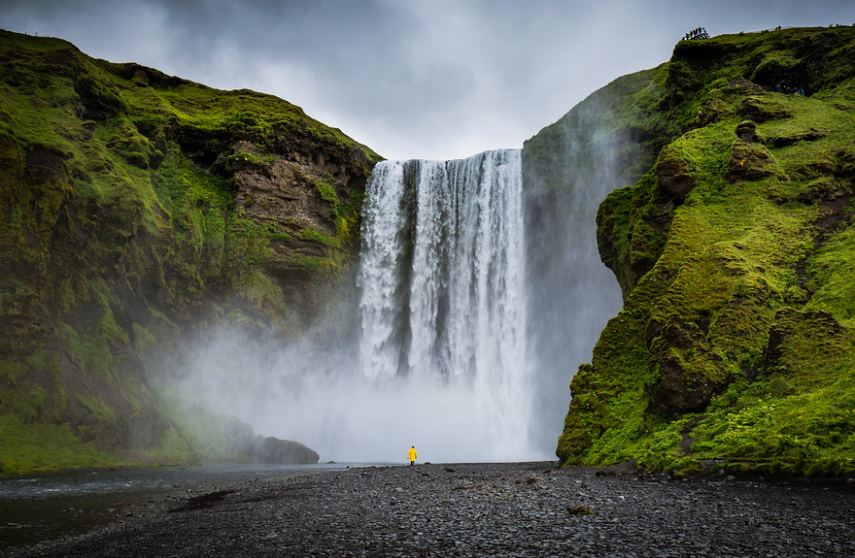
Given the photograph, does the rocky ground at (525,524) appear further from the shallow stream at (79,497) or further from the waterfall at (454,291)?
the waterfall at (454,291)

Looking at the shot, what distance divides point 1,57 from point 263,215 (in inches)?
895

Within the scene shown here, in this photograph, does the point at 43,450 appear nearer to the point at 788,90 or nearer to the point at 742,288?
the point at 742,288

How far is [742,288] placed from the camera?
17312mm

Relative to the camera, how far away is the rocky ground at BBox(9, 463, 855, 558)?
22.3ft

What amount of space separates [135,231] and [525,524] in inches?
1546

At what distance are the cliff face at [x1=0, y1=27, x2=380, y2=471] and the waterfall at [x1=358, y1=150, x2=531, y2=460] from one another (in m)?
4.86

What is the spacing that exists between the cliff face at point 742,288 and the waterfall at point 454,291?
17.2m

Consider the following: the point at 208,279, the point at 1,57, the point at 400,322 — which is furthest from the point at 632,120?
the point at 1,57

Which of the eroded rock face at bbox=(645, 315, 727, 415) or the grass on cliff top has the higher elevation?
the eroded rock face at bbox=(645, 315, 727, 415)

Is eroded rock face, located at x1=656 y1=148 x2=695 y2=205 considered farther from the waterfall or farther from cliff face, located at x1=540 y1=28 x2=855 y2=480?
the waterfall

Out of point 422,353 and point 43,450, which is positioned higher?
point 422,353

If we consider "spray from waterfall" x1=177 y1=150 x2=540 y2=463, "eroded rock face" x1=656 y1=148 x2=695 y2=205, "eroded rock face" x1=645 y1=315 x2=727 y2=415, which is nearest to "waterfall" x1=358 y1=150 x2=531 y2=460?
"spray from waterfall" x1=177 y1=150 x2=540 y2=463

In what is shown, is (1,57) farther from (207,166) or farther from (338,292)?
(338,292)

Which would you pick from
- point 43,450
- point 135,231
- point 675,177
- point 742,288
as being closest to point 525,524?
point 742,288
